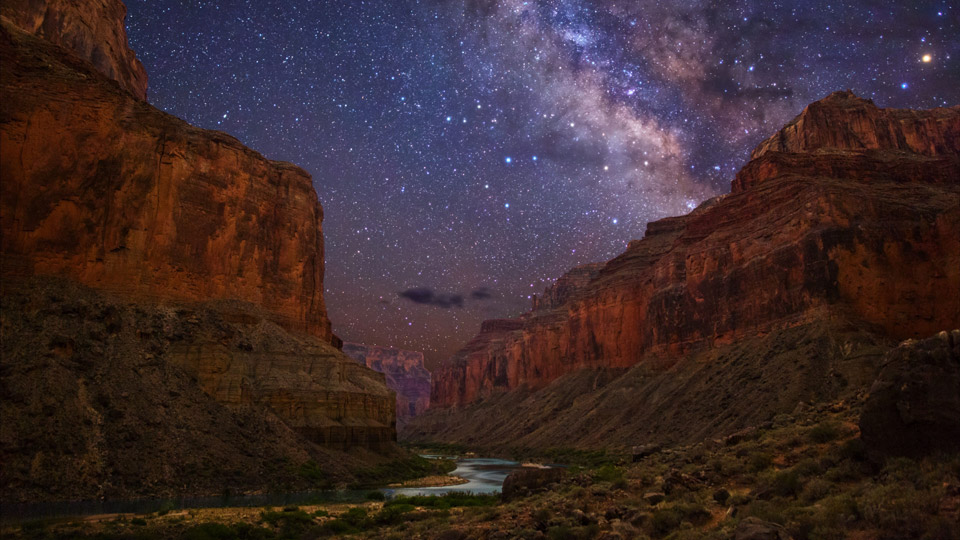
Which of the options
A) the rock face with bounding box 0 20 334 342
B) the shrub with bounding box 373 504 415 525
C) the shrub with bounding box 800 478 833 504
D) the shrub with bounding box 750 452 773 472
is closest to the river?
the shrub with bounding box 373 504 415 525

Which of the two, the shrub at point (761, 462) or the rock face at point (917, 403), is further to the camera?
the shrub at point (761, 462)

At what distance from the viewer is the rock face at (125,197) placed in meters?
38.8

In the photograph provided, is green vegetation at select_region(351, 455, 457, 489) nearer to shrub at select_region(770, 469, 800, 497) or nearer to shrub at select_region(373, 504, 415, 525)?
shrub at select_region(373, 504, 415, 525)

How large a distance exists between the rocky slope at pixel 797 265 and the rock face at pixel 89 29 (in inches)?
2431

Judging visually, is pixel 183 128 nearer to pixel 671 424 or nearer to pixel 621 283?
pixel 671 424

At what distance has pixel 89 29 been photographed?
57469mm

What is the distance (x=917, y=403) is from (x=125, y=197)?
159 ft

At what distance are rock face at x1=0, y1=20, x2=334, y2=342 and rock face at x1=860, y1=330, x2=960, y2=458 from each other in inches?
1751

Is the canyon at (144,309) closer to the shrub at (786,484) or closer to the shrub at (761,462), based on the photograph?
the shrub at (761,462)

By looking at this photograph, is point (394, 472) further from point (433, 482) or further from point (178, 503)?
point (178, 503)

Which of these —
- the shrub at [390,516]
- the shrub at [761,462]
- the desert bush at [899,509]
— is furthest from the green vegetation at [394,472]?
the desert bush at [899,509]

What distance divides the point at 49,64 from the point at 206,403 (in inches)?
1071

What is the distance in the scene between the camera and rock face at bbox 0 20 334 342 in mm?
38812

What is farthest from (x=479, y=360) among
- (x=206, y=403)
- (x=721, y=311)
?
(x=206, y=403)
